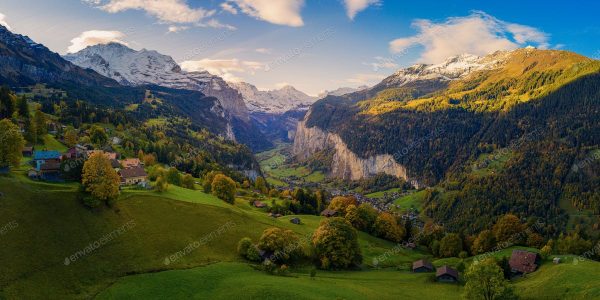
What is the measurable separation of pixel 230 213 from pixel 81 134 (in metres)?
82.3

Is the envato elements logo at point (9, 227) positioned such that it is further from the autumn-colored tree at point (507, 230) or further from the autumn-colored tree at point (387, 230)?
the autumn-colored tree at point (507, 230)

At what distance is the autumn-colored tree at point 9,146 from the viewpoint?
53438mm

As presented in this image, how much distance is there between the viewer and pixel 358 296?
136ft

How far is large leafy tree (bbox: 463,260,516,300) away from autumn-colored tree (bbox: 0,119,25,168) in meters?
73.7

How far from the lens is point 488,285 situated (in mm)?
38938

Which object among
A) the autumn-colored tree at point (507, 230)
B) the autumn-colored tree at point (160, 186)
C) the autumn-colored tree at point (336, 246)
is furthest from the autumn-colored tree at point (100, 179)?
the autumn-colored tree at point (507, 230)

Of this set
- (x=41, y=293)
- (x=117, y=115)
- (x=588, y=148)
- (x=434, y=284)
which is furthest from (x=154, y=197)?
(x=588, y=148)

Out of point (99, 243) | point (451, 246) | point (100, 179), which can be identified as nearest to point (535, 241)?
point (451, 246)

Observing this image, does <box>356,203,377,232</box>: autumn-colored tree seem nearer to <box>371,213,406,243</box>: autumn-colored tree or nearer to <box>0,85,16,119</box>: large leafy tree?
<box>371,213,406,243</box>: autumn-colored tree

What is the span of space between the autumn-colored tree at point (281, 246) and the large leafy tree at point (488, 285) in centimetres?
2866

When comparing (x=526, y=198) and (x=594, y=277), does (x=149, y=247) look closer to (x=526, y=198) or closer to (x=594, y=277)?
(x=594, y=277)


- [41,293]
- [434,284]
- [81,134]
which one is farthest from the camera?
[81,134]

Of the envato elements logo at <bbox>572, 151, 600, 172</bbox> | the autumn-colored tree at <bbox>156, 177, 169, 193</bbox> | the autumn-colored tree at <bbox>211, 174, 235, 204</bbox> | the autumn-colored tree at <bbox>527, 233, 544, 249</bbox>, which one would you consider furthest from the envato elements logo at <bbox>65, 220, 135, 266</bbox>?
the envato elements logo at <bbox>572, 151, 600, 172</bbox>

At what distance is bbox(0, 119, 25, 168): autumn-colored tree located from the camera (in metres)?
53.4
